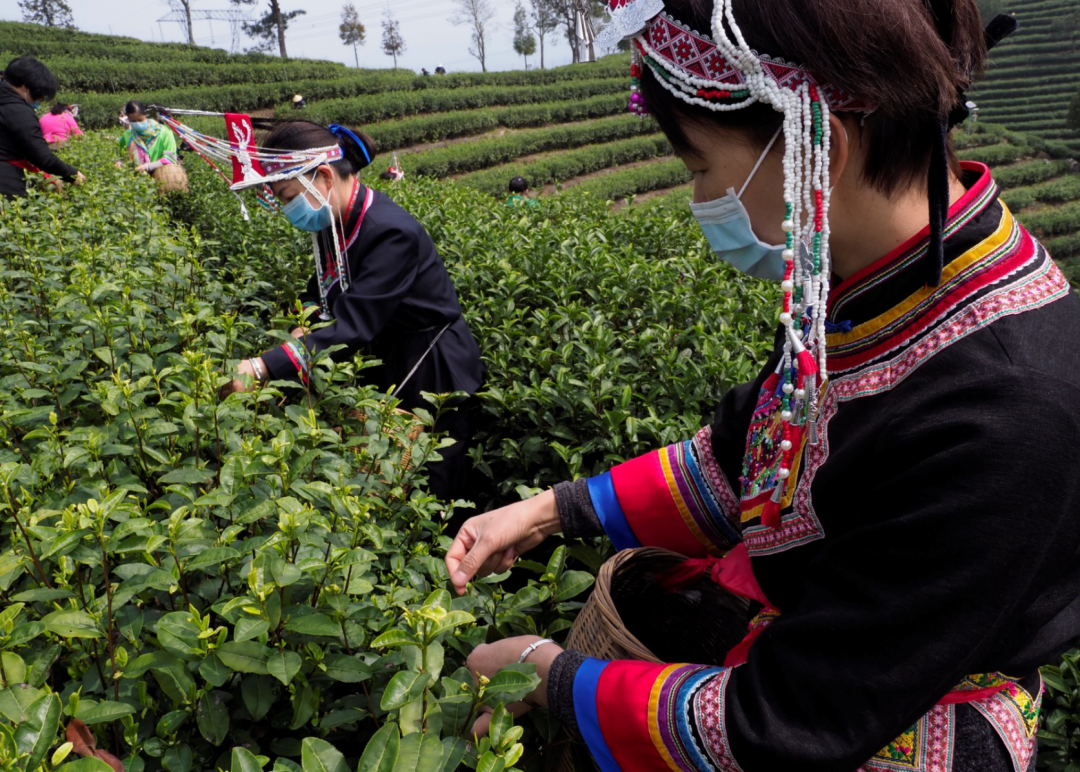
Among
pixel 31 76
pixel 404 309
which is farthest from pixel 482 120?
pixel 404 309

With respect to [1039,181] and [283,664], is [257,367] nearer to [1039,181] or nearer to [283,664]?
[283,664]

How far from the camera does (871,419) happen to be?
1.06m

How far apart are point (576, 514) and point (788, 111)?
88cm

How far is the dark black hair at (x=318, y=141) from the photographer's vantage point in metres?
2.88

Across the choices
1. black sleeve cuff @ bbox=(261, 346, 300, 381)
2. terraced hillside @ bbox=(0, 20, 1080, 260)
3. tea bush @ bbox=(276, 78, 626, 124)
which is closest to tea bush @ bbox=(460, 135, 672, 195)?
terraced hillside @ bbox=(0, 20, 1080, 260)

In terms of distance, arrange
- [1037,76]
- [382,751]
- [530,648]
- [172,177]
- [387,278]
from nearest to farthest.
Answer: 1. [382,751]
2. [530,648]
3. [387,278]
4. [172,177]
5. [1037,76]

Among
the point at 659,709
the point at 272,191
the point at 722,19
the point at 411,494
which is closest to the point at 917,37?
the point at 722,19

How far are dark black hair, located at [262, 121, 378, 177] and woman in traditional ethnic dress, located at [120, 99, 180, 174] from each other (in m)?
4.50

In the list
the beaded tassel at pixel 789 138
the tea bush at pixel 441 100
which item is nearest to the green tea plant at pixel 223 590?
the beaded tassel at pixel 789 138

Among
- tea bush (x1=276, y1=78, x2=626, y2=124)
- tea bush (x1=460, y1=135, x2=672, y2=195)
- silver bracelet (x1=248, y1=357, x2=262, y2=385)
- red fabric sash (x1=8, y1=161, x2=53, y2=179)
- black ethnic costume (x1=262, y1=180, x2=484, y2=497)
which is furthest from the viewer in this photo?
tea bush (x1=276, y1=78, x2=626, y2=124)

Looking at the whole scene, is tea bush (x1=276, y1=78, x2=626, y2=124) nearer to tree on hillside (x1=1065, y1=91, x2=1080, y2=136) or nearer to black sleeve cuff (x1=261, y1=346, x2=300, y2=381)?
tree on hillside (x1=1065, y1=91, x2=1080, y2=136)

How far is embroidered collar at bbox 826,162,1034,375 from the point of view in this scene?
1037 mm

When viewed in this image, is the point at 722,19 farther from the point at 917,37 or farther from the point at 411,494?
the point at 411,494

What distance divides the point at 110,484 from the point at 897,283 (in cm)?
134
